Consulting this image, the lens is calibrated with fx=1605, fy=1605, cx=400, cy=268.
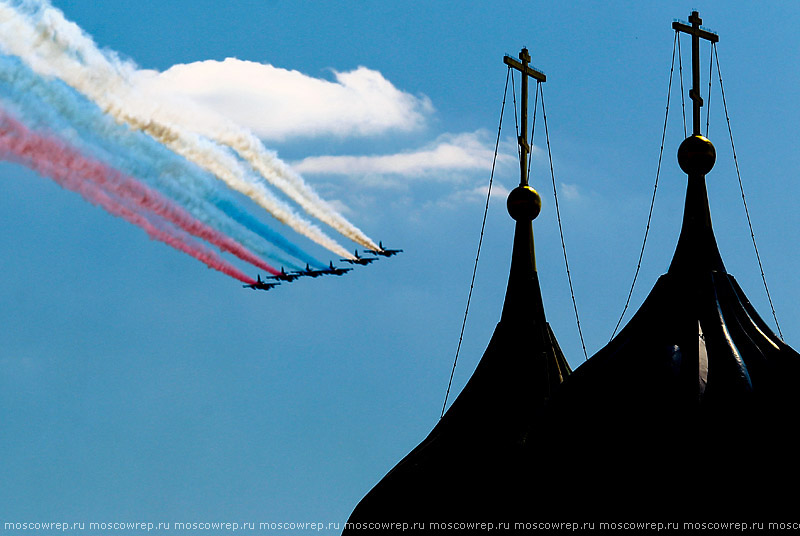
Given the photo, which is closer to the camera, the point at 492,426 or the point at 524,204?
the point at 492,426

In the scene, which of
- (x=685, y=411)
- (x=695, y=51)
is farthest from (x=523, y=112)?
(x=685, y=411)

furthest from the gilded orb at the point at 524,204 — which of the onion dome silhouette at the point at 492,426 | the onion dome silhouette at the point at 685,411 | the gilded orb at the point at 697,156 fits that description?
the onion dome silhouette at the point at 685,411

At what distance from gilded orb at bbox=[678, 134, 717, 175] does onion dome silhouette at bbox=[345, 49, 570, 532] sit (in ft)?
19.2

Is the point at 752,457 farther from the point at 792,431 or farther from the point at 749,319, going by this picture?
the point at 749,319

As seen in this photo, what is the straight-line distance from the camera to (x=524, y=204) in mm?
39375

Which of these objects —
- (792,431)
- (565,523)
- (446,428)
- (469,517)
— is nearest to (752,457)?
(792,431)

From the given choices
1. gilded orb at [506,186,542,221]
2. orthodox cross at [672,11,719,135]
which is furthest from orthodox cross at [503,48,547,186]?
orthodox cross at [672,11,719,135]

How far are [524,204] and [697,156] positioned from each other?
6.22 metres

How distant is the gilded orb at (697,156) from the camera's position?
3409 centimetres

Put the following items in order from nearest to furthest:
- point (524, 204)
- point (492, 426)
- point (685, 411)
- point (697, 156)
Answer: point (685, 411)
point (697, 156)
point (492, 426)
point (524, 204)

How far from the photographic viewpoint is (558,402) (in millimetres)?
29938

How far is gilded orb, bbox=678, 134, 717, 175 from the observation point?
34094 millimetres

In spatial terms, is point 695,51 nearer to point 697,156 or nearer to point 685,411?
point 697,156

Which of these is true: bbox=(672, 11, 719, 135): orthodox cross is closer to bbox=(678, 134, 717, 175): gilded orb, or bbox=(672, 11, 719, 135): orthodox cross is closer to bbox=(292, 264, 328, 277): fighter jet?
bbox=(678, 134, 717, 175): gilded orb
